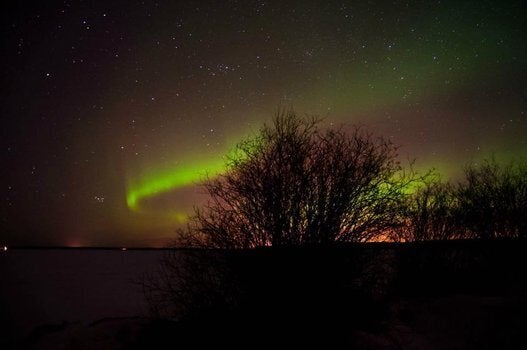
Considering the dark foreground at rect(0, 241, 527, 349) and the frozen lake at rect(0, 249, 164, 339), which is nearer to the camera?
the dark foreground at rect(0, 241, 527, 349)

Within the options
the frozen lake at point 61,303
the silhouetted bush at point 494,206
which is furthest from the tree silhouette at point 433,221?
the frozen lake at point 61,303

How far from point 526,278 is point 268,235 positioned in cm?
1261

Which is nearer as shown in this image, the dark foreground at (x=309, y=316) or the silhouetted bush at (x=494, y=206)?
the dark foreground at (x=309, y=316)

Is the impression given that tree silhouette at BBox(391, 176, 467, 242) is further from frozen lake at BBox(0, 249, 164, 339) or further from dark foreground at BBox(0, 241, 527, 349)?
frozen lake at BBox(0, 249, 164, 339)

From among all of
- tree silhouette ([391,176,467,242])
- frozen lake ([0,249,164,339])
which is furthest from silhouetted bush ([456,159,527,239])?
frozen lake ([0,249,164,339])

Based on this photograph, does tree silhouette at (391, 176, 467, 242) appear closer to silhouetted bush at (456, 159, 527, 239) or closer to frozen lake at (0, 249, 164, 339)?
silhouetted bush at (456, 159, 527, 239)

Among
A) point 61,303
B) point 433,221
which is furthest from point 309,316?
point 61,303

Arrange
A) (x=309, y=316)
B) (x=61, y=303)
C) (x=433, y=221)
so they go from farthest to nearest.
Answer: (x=61, y=303)
(x=433, y=221)
(x=309, y=316)

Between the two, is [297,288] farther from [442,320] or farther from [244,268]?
[442,320]

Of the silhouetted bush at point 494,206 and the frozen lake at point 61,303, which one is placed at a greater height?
the silhouetted bush at point 494,206

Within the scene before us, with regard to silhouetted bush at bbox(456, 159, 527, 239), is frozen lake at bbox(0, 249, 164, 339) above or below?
below

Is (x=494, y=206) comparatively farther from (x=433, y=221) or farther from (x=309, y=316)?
(x=309, y=316)

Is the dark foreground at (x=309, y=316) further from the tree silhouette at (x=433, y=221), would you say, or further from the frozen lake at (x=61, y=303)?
the frozen lake at (x=61, y=303)

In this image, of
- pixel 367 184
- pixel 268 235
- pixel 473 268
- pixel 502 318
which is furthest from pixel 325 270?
pixel 473 268
